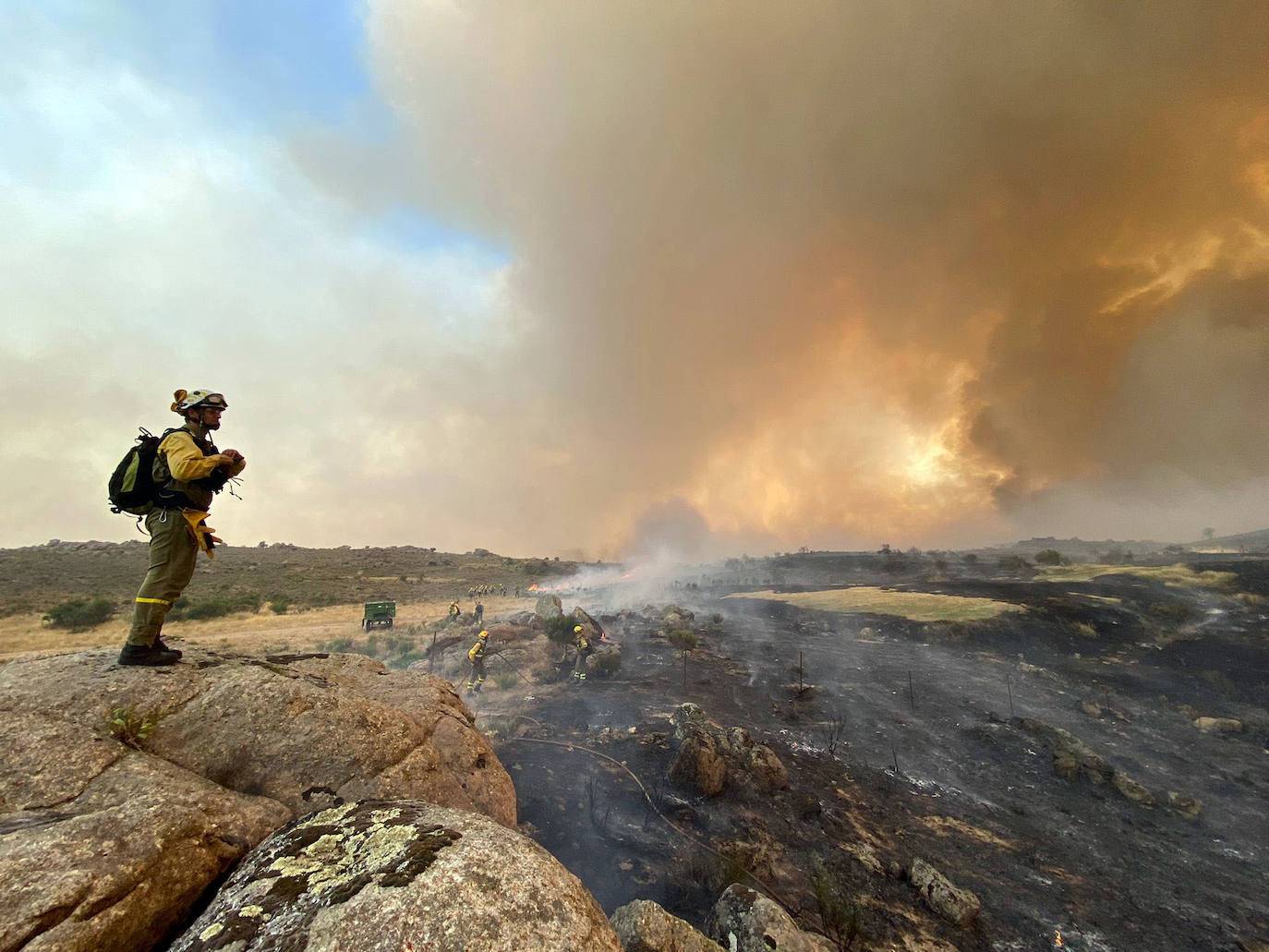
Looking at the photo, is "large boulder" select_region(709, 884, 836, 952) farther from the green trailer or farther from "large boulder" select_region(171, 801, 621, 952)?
the green trailer

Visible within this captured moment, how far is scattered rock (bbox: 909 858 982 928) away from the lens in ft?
27.7

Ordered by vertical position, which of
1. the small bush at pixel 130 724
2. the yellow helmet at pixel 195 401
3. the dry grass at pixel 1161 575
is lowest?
the dry grass at pixel 1161 575

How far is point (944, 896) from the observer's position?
8672 mm

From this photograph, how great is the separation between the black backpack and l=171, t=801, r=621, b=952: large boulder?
3972 millimetres

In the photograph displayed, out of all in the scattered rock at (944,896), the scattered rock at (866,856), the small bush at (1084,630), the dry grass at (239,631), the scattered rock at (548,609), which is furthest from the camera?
the scattered rock at (548,609)

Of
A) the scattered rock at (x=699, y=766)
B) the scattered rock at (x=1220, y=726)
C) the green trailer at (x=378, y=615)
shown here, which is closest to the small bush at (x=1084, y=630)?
the scattered rock at (x=1220, y=726)

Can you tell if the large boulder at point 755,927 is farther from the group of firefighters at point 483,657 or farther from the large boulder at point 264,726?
the group of firefighters at point 483,657

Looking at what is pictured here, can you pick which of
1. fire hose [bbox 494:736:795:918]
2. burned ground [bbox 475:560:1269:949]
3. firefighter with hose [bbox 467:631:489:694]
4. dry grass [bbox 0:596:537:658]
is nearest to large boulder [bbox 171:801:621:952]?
fire hose [bbox 494:736:795:918]

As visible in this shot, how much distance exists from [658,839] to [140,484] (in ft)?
35.1

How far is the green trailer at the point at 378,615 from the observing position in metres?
30.7

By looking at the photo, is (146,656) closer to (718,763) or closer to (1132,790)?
(718,763)

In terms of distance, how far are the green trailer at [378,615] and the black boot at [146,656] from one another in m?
28.7

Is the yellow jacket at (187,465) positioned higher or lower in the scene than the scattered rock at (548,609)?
higher

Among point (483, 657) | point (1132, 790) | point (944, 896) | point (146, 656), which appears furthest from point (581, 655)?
point (1132, 790)
